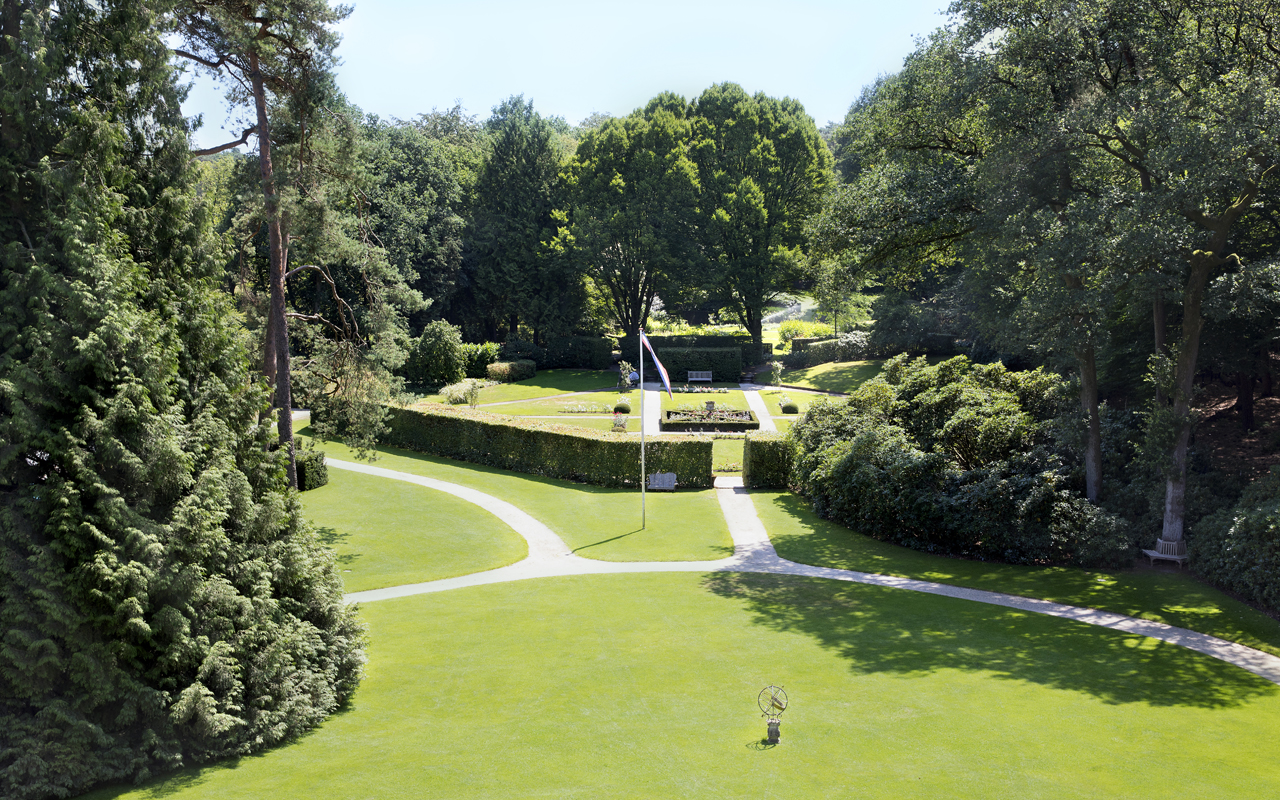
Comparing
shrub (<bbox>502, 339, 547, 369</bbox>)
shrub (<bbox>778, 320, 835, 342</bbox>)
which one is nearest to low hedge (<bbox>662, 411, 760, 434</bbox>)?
shrub (<bbox>502, 339, 547, 369</bbox>)

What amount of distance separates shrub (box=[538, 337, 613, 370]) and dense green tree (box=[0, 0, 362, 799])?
43.2 metres

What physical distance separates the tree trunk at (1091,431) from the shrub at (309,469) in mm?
21167

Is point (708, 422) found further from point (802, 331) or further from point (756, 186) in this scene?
point (802, 331)

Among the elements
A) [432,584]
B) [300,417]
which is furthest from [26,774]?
[300,417]

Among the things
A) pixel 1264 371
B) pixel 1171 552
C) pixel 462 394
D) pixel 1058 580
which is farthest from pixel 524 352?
pixel 1171 552

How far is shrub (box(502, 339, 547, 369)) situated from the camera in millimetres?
51547

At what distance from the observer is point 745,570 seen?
60.0 feet

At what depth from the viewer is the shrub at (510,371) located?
47156mm

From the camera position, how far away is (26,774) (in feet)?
25.3

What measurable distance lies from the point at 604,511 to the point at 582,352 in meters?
30.9

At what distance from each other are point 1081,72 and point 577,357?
128 ft

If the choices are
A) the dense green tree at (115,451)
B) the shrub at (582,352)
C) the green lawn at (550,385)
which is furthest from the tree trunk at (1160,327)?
the shrub at (582,352)

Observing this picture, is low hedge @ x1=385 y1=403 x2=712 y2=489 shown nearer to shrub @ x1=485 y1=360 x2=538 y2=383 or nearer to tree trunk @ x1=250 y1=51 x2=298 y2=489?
tree trunk @ x1=250 y1=51 x2=298 y2=489

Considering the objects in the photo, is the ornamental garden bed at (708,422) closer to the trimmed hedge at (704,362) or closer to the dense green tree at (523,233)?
the trimmed hedge at (704,362)
